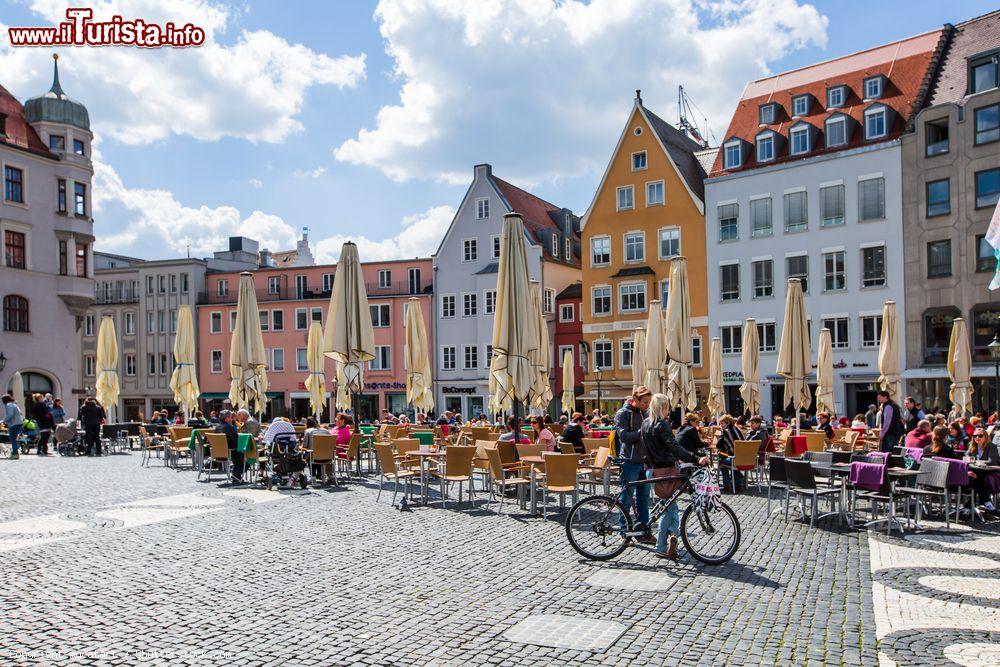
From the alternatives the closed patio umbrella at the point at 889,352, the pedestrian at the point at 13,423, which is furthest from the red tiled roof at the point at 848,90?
the pedestrian at the point at 13,423

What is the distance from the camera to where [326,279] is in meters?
59.8

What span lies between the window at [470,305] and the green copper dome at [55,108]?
79.3ft

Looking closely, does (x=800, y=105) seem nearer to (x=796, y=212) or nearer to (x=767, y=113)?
(x=767, y=113)

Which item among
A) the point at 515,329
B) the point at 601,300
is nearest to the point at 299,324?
the point at 601,300

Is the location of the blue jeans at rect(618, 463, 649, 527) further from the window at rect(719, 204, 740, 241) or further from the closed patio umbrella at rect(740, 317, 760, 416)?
the window at rect(719, 204, 740, 241)

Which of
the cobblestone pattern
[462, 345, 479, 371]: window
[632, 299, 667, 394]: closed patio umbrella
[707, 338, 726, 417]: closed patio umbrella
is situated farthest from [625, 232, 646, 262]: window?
the cobblestone pattern

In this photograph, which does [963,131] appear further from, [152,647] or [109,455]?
[152,647]

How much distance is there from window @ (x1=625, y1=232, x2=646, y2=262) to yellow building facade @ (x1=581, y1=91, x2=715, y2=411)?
56 millimetres

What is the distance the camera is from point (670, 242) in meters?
46.1

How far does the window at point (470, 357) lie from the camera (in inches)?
2098

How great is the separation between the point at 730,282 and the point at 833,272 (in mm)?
5186

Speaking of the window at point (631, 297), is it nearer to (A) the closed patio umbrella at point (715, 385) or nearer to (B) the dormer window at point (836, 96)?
(B) the dormer window at point (836, 96)

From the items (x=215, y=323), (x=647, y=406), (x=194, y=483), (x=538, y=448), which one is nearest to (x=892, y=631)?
(x=647, y=406)

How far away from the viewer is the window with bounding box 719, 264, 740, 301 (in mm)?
43812
